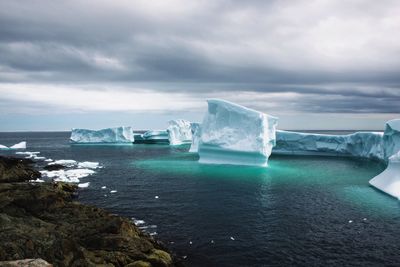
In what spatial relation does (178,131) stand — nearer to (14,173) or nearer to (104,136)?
(104,136)

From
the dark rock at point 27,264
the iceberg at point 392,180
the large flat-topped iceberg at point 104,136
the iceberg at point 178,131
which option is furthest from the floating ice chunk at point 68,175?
the large flat-topped iceberg at point 104,136

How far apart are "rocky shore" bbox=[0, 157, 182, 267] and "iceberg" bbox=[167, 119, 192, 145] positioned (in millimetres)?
62087

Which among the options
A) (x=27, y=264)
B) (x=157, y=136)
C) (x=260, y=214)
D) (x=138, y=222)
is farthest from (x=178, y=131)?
(x=27, y=264)

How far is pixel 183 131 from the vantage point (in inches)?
3425

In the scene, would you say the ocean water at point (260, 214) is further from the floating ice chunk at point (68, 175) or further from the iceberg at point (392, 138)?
the iceberg at point (392, 138)

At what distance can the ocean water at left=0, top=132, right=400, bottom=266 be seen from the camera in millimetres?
14852

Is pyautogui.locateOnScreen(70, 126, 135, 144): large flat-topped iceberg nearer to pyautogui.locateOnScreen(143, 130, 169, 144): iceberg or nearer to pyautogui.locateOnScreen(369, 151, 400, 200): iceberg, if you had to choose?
pyautogui.locateOnScreen(143, 130, 169, 144): iceberg

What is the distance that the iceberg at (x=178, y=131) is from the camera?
81.6m

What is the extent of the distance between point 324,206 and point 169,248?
39.4ft

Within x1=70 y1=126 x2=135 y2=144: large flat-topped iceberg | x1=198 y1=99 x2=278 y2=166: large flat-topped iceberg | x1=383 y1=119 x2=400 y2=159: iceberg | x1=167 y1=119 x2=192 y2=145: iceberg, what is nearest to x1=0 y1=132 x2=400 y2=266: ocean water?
x1=198 y1=99 x2=278 y2=166: large flat-topped iceberg

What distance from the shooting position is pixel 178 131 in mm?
84500

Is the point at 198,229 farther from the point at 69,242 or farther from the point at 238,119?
the point at 238,119

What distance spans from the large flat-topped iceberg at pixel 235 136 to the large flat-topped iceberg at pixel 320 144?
1601 cm

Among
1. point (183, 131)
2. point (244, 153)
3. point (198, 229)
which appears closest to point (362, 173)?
point (244, 153)
